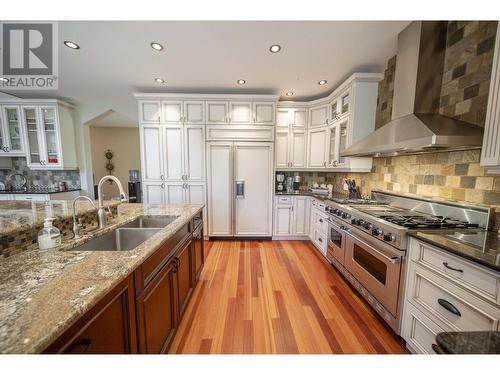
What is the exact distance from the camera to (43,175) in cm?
396

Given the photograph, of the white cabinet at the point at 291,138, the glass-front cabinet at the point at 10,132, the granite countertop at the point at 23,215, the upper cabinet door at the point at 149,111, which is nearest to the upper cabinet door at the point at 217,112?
the upper cabinet door at the point at 149,111

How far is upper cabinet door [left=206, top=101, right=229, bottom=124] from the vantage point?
3166 millimetres

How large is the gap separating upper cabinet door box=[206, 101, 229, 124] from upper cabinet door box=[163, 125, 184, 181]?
0.56m

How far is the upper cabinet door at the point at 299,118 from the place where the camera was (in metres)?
3.43

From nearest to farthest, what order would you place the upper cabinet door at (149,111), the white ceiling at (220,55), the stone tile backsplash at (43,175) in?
the white ceiling at (220,55)
the upper cabinet door at (149,111)
the stone tile backsplash at (43,175)

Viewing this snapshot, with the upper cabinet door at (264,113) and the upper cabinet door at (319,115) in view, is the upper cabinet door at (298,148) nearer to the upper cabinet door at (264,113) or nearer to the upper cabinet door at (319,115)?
the upper cabinet door at (319,115)

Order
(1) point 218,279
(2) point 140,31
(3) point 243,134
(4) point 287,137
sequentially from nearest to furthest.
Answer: (2) point 140,31, (1) point 218,279, (3) point 243,134, (4) point 287,137

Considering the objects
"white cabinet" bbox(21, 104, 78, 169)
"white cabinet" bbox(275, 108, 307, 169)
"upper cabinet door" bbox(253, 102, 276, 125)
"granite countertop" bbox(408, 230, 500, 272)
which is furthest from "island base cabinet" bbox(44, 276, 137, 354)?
"white cabinet" bbox(21, 104, 78, 169)

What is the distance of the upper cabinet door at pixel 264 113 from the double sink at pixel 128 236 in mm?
2234

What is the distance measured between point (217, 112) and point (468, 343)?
11.2 ft
